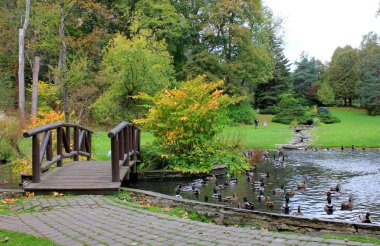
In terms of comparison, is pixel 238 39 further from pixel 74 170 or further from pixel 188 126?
pixel 74 170

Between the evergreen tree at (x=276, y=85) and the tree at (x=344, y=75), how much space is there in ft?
41.7

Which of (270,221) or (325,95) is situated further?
(325,95)

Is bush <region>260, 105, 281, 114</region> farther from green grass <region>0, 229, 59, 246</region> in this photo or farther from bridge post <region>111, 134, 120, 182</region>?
green grass <region>0, 229, 59, 246</region>

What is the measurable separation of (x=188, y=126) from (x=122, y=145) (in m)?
3.16

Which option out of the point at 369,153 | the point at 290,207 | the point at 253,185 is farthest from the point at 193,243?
the point at 369,153

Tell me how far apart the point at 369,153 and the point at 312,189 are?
33.9ft

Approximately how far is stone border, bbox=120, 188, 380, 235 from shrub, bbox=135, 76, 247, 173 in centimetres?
550

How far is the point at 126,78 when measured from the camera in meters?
30.7

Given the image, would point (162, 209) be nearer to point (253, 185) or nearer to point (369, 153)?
point (253, 185)

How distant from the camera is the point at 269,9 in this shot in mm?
49375

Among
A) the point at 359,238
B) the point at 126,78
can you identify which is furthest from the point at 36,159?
the point at 126,78

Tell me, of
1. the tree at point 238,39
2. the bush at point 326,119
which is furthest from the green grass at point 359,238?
the bush at point 326,119

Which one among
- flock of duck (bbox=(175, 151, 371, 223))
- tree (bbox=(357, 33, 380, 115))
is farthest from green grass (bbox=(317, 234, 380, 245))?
tree (bbox=(357, 33, 380, 115))

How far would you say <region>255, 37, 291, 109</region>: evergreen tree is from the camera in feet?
177
